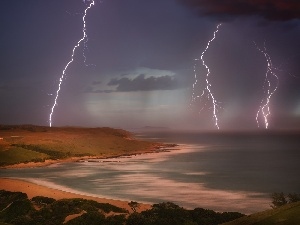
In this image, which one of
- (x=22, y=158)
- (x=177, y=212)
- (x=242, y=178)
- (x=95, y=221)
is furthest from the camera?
(x=22, y=158)

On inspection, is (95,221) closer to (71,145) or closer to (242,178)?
(242,178)

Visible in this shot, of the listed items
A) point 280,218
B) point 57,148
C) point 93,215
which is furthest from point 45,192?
point 57,148

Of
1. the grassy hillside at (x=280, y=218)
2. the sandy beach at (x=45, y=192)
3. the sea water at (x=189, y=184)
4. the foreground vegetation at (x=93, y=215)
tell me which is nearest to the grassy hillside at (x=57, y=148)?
the sea water at (x=189, y=184)

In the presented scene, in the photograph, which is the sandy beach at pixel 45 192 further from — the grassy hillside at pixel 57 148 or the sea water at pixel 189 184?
the grassy hillside at pixel 57 148

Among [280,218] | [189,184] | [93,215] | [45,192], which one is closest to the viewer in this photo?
[280,218]

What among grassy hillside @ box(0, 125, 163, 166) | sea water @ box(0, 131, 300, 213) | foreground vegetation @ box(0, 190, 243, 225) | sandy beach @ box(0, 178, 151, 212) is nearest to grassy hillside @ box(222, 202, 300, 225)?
foreground vegetation @ box(0, 190, 243, 225)

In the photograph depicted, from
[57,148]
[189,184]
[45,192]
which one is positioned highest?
[57,148]

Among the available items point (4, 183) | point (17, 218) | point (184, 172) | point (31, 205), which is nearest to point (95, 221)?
point (17, 218)

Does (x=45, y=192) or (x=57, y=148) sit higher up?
(x=57, y=148)

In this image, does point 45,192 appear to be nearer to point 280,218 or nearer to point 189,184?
point 189,184
